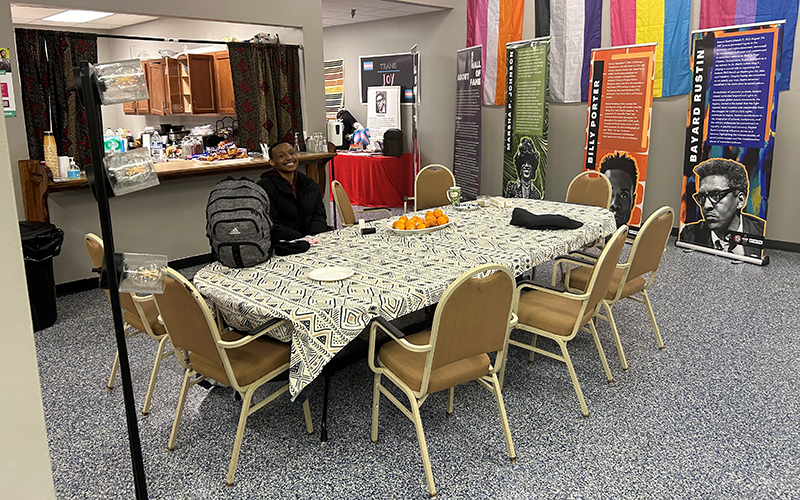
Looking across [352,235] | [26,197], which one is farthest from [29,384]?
[26,197]

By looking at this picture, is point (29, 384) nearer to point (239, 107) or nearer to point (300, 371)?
point (300, 371)

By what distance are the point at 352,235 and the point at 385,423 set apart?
116 cm

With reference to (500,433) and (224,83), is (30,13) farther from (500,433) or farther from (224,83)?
(500,433)

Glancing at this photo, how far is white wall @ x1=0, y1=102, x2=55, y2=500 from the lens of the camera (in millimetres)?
1093

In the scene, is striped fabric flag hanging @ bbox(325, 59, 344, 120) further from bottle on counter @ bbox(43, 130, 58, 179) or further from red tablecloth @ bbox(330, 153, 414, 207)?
bottle on counter @ bbox(43, 130, 58, 179)

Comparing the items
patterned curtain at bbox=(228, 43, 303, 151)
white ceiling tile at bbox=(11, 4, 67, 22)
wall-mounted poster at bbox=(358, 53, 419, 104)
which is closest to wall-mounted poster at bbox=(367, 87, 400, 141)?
wall-mounted poster at bbox=(358, 53, 419, 104)

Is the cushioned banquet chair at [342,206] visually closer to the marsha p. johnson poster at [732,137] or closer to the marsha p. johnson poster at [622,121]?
the marsha p. johnson poster at [622,121]

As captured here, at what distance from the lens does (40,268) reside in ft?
13.0

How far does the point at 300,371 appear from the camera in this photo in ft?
7.38

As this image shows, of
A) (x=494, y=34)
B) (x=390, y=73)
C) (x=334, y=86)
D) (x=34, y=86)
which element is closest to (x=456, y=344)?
(x=34, y=86)

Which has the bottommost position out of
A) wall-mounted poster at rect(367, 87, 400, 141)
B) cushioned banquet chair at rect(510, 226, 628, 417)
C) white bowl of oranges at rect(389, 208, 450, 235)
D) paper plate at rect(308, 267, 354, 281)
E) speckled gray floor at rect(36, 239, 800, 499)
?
speckled gray floor at rect(36, 239, 800, 499)

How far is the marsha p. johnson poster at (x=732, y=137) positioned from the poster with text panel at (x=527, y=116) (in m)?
1.46

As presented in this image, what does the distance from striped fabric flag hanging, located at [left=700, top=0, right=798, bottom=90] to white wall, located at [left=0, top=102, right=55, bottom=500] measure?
575cm

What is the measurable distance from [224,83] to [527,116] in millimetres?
3418
